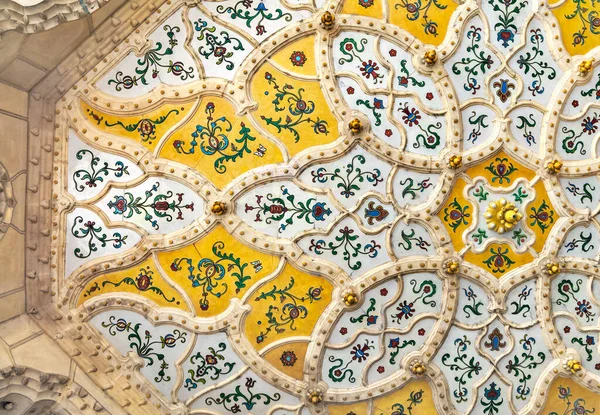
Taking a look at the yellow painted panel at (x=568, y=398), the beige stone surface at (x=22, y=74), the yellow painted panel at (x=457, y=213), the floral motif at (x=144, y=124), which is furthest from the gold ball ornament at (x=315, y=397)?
the beige stone surface at (x=22, y=74)

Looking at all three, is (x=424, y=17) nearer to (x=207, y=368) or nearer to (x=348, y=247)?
(x=348, y=247)

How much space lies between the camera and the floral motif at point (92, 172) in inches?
246

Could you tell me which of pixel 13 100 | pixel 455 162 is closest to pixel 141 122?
pixel 13 100

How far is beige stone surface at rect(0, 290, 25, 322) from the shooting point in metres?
5.81

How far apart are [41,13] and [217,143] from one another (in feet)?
6.21

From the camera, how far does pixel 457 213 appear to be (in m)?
6.43

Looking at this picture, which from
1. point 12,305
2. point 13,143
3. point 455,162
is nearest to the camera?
point 13,143

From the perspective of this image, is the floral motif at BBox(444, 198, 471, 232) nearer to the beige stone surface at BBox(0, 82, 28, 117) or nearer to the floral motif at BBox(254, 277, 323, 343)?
the floral motif at BBox(254, 277, 323, 343)

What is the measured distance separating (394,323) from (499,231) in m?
1.37

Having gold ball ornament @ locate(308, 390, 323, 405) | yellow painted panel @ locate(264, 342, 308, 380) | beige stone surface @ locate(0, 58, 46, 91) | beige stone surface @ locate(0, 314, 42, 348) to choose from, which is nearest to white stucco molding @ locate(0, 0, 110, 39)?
beige stone surface @ locate(0, 58, 46, 91)

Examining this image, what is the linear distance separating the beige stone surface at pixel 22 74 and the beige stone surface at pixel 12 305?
1.91 m

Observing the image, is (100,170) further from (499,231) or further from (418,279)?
(499,231)

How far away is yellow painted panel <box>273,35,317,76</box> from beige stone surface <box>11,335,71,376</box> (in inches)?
135

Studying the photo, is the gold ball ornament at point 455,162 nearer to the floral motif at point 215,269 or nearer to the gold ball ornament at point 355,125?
the gold ball ornament at point 355,125
